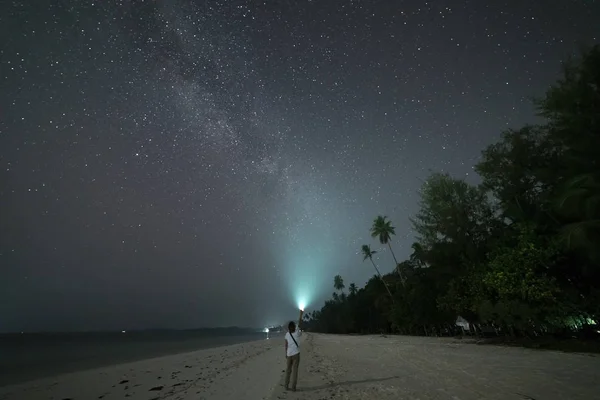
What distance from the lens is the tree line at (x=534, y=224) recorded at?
20.7 m

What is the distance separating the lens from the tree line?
20719mm

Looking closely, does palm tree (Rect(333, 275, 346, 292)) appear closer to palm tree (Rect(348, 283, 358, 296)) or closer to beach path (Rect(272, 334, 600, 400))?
palm tree (Rect(348, 283, 358, 296))

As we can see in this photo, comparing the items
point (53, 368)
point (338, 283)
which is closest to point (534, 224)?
point (53, 368)

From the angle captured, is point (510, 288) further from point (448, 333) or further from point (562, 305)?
point (448, 333)

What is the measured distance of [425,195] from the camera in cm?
3531

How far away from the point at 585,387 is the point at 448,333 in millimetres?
52885

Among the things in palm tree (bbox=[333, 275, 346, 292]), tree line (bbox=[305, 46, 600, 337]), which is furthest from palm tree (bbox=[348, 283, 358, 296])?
tree line (bbox=[305, 46, 600, 337])

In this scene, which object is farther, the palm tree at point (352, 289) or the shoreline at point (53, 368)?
the palm tree at point (352, 289)

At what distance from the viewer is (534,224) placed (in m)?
24.4

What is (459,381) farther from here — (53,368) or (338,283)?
(338,283)

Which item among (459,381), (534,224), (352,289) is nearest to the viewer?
(459,381)

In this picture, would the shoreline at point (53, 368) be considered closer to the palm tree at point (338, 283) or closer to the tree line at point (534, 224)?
the tree line at point (534, 224)

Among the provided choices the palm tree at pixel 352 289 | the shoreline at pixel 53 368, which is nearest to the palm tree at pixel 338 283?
the palm tree at pixel 352 289

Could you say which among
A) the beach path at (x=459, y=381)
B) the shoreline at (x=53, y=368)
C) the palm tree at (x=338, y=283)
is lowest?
the beach path at (x=459, y=381)
